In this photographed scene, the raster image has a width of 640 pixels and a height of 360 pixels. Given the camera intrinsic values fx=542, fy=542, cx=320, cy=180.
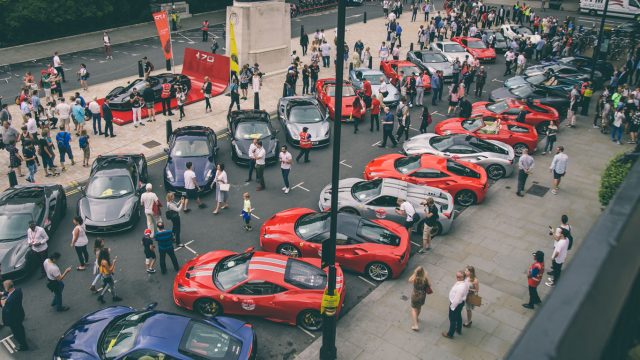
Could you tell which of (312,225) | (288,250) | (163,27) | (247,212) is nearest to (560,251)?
(312,225)

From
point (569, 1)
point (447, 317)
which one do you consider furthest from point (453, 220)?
point (569, 1)

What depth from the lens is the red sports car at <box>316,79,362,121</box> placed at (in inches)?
912

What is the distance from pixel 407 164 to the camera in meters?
17.4

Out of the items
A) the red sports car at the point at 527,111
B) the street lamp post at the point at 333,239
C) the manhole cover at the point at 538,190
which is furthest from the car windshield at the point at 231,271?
the red sports car at the point at 527,111

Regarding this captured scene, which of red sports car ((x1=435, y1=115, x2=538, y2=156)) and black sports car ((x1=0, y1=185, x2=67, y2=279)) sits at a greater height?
red sports car ((x1=435, y1=115, x2=538, y2=156))

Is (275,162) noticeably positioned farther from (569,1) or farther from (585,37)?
(569,1)

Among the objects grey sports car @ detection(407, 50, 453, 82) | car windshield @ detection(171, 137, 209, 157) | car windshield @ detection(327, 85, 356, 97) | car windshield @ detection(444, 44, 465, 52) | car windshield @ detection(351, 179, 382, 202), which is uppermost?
car windshield @ detection(444, 44, 465, 52)

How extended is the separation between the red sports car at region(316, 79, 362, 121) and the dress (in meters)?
11.9

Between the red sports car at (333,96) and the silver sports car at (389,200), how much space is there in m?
7.03

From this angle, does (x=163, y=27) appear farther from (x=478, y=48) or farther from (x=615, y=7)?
(x=615, y=7)

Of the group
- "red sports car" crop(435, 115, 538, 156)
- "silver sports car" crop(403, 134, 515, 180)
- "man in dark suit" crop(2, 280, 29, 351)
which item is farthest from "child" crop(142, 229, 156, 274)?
"red sports car" crop(435, 115, 538, 156)

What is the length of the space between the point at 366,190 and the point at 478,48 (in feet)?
67.5

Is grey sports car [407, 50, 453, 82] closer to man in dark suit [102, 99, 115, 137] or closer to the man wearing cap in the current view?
man in dark suit [102, 99, 115, 137]

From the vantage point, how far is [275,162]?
766 inches
